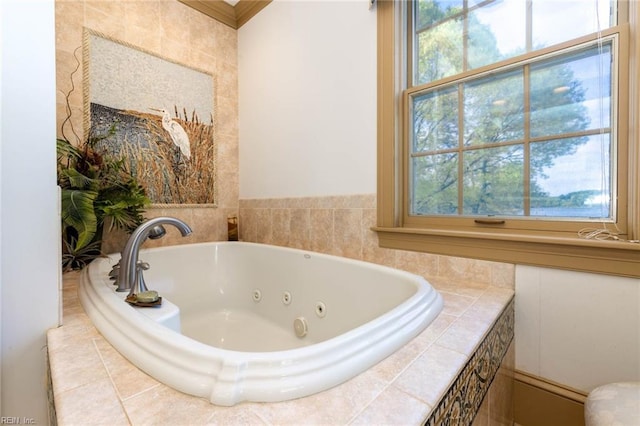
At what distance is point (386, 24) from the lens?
4.58ft

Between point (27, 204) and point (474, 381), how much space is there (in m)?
1.23

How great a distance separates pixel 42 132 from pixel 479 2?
1.71m

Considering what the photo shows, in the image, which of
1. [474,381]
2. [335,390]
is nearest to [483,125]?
[474,381]

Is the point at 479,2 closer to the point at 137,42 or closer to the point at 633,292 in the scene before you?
the point at 633,292

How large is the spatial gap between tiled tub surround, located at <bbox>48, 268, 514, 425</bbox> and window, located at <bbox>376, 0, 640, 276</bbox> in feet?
1.58

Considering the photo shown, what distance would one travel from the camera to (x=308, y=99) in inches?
70.6

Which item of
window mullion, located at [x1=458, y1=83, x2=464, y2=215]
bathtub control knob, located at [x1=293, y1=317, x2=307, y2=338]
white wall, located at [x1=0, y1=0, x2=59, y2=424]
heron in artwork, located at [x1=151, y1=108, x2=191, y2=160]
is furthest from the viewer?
heron in artwork, located at [x1=151, y1=108, x2=191, y2=160]

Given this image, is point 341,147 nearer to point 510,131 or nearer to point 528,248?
point 510,131

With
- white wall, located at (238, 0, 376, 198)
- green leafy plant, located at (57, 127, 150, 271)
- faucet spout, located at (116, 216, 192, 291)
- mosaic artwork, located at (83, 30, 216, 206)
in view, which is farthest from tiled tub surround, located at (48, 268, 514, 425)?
mosaic artwork, located at (83, 30, 216, 206)

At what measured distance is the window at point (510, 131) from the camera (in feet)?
3.13

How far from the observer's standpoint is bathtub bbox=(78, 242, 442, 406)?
51cm

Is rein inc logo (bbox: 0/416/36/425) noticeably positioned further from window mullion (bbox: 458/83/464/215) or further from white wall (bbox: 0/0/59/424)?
window mullion (bbox: 458/83/464/215)

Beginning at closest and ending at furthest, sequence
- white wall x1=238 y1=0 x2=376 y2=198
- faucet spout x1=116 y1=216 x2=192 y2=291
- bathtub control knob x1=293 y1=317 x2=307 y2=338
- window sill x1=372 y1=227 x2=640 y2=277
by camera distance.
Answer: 1. window sill x1=372 y1=227 x2=640 y2=277
2. faucet spout x1=116 y1=216 x2=192 y2=291
3. bathtub control knob x1=293 y1=317 x2=307 y2=338
4. white wall x1=238 y1=0 x2=376 y2=198

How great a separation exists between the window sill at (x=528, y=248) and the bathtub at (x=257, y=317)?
0.86 feet
